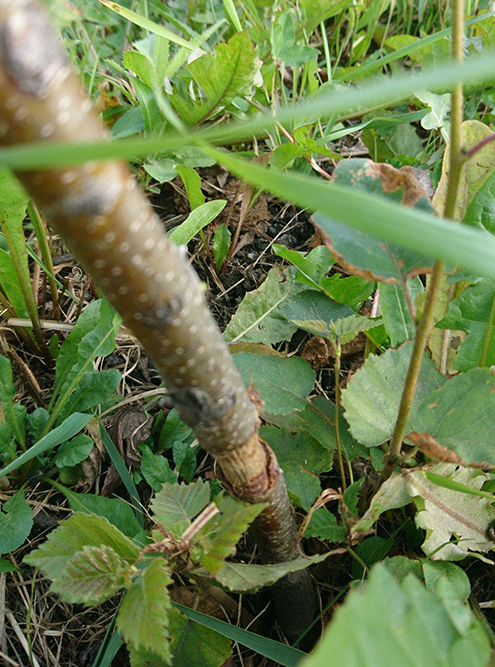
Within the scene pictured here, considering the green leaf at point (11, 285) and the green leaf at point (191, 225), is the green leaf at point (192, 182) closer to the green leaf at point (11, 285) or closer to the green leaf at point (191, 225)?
the green leaf at point (191, 225)

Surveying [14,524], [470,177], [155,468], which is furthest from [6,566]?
[470,177]

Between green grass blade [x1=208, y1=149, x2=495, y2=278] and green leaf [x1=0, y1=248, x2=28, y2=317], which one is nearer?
green grass blade [x1=208, y1=149, x2=495, y2=278]

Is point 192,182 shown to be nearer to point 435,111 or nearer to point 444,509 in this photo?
point 435,111

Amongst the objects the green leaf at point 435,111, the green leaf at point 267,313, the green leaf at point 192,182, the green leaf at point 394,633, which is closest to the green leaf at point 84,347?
the green leaf at point 267,313

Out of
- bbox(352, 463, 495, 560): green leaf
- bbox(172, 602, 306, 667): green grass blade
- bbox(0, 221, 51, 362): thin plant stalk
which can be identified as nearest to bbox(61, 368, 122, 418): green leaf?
bbox(0, 221, 51, 362): thin plant stalk

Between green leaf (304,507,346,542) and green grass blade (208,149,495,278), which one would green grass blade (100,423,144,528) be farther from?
green grass blade (208,149,495,278)

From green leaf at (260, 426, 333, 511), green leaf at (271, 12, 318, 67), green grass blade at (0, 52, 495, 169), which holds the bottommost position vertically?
green leaf at (260, 426, 333, 511)

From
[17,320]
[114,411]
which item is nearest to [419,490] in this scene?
[114,411]
